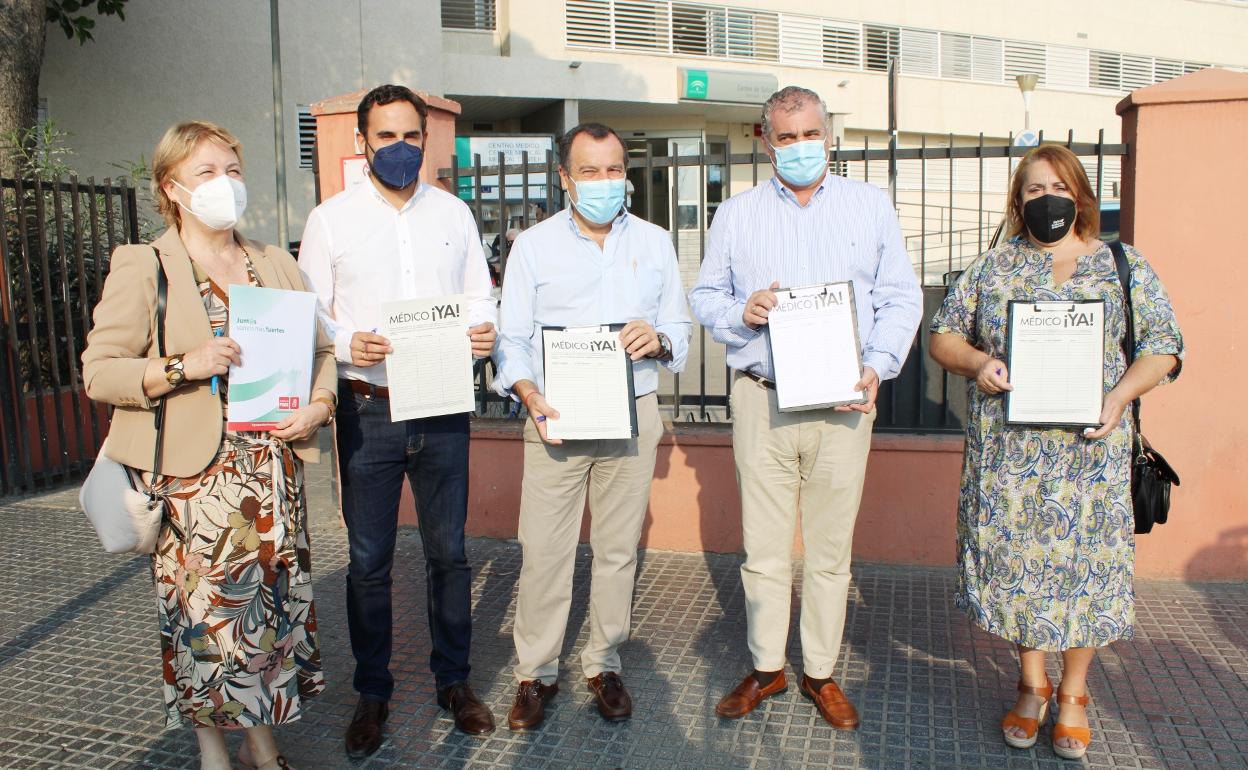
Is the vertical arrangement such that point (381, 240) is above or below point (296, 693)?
above

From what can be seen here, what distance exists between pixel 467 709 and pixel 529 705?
22cm

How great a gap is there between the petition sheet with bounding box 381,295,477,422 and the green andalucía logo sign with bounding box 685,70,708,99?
63.8 feet

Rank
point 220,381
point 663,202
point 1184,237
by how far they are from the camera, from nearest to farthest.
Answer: point 220,381 < point 1184,237 < point 663,202

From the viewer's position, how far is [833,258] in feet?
11.4

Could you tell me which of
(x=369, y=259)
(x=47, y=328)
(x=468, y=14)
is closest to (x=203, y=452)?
(x=369, y=259)

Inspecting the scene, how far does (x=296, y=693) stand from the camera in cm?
317

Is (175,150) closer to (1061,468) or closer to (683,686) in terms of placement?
(683,686)

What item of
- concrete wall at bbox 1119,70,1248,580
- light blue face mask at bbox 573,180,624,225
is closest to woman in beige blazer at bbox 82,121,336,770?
light blue face mask at bbox 573,180,624,225

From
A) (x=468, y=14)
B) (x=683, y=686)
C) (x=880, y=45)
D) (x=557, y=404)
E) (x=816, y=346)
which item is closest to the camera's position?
(x=816, y=346)

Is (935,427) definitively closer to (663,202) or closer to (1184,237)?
(1184,237)

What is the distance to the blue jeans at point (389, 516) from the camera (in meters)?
3.45

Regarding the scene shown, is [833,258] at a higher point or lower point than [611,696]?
higher

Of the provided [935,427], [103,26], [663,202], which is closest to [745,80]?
[663,202]

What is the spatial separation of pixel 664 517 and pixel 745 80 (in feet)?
60.7
